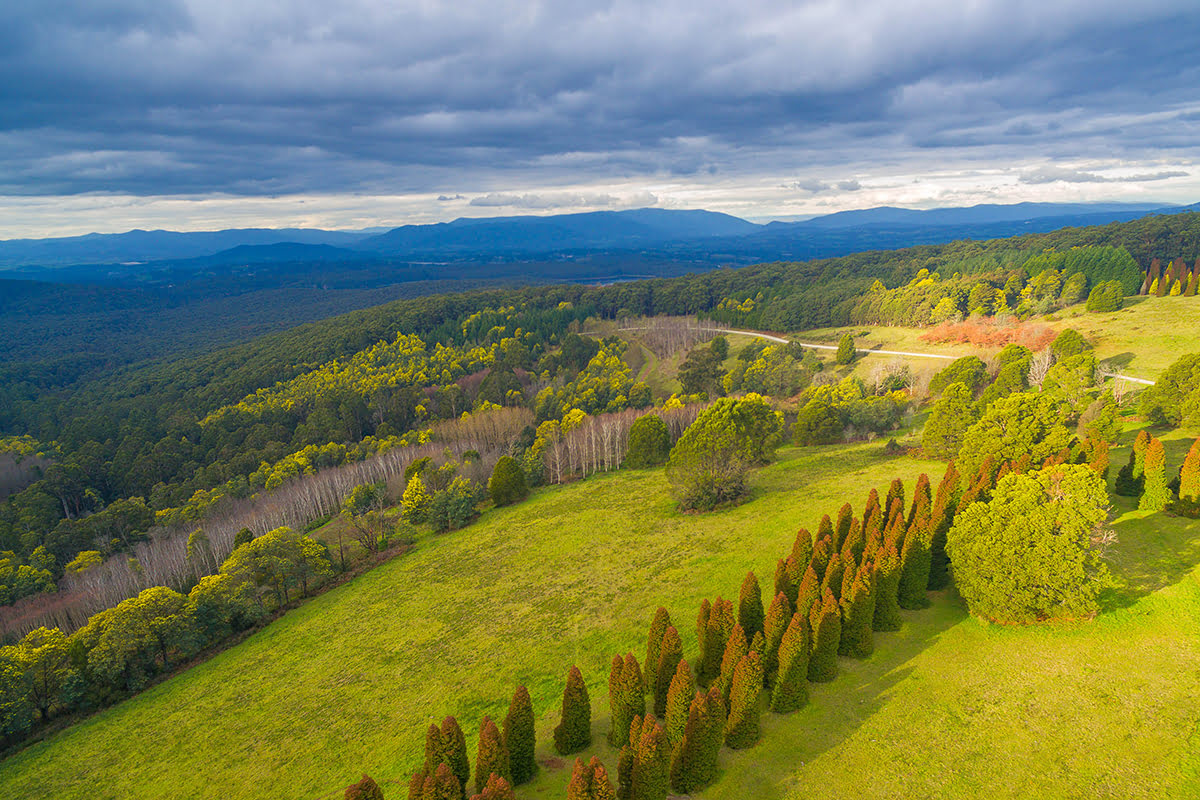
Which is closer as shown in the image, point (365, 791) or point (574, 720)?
point (365, 791)

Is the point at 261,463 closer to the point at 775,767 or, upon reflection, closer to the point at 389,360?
the point at 389,360

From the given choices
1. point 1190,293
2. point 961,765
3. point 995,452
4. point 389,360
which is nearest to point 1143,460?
point 995,452

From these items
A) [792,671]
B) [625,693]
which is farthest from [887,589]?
[625,693]

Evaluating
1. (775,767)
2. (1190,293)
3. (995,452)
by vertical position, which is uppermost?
(1190,293)

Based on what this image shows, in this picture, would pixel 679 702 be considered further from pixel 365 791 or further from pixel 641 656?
pixel 365 791

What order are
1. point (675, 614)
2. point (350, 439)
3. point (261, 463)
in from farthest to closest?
point (350, 439), point (261, 463), point (675, 614)

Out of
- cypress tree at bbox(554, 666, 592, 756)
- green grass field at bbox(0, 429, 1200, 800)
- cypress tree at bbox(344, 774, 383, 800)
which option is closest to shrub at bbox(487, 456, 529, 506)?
green grass field at bbox(0, 429, 1200, 800)

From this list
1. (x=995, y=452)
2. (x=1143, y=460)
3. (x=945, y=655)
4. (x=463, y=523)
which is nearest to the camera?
(x=945, y=655)
